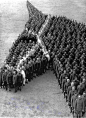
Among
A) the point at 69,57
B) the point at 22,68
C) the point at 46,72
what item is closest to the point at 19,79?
the point at 22,68

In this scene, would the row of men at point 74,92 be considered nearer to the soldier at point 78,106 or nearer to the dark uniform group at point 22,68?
the soldier at point 78,106

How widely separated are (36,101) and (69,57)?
3.03 metres

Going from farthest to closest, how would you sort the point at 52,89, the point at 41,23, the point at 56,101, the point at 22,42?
1. the point at 41,23
2. the point at 22,42
3. the point at 52,89
4. the point at 56,101

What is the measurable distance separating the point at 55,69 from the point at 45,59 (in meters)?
0.79

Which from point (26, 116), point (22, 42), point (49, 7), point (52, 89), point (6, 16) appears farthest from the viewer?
point (49, 7)

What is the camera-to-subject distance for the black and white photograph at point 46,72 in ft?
41.0

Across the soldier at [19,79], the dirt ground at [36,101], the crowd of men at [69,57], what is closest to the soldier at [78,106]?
the crowd of men at [69,57]

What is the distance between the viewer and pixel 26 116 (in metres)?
12.3

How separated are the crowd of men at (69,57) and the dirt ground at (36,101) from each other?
447 mm

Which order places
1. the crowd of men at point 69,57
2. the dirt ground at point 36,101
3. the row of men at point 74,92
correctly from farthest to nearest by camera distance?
the dirt ground at point 36,101
the crowd of men at point 69,57
the row of men at point 74,92

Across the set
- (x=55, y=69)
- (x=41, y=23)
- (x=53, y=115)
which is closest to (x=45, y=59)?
(x=55, y=69)

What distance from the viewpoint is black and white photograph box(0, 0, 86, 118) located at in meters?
12.5

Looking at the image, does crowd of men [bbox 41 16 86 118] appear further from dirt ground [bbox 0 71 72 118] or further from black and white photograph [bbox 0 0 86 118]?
dirt ground [bbox 0 71 72 118]

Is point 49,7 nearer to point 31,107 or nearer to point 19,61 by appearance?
point 19,61
